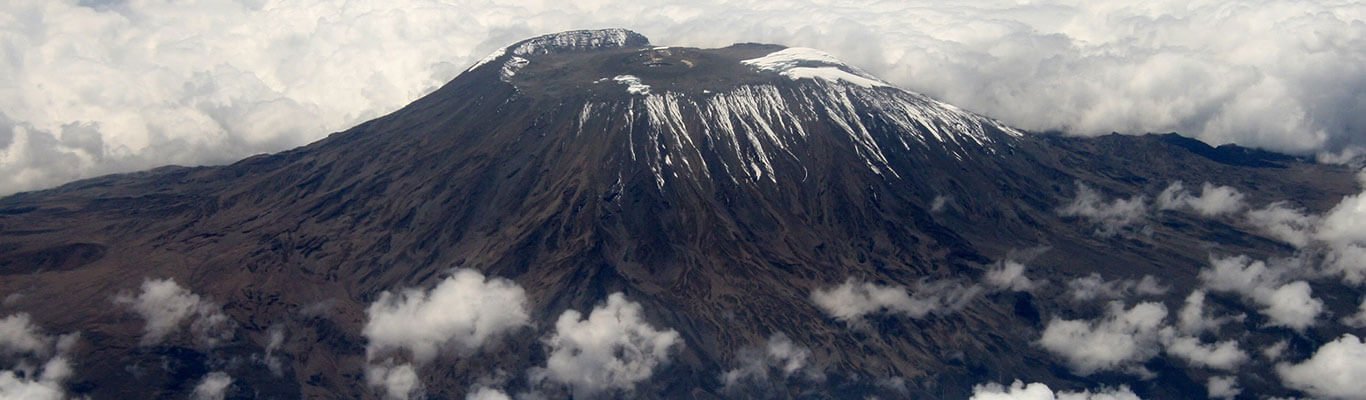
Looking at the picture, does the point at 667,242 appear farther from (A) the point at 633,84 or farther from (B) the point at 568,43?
(B) the point at 568,43

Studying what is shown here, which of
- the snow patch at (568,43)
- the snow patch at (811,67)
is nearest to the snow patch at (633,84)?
the snow patch at (811,67)

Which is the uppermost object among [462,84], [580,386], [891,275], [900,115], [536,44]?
[536,44]

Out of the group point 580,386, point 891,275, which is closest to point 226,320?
point 580,386

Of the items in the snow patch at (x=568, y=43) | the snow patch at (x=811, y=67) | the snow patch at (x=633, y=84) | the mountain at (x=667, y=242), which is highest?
the snow patch at (x=568, y=43)

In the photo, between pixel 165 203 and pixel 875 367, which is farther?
pixel 165 203

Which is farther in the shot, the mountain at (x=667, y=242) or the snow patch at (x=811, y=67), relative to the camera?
the snow patch at (x=811, y=67)

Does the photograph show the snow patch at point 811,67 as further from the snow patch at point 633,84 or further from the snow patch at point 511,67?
the snow patch at point 511,67

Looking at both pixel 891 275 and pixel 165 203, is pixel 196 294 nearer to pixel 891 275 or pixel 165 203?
pixel 165 203

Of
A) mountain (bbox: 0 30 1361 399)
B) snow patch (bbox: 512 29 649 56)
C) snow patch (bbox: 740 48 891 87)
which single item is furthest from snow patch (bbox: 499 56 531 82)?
snow patch (bbox: 740 48 891 87)

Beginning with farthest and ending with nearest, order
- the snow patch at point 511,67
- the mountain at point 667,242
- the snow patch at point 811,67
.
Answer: the snow patch at point 511,67, the snow patch at point 811,67, the mountain at point 667,242
